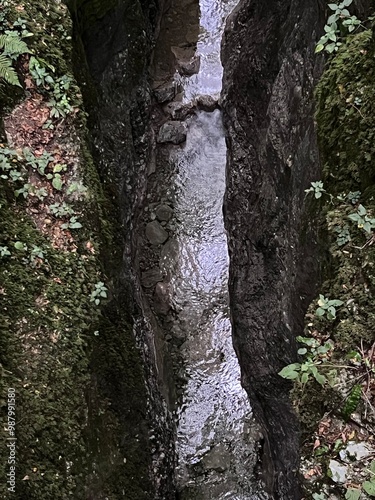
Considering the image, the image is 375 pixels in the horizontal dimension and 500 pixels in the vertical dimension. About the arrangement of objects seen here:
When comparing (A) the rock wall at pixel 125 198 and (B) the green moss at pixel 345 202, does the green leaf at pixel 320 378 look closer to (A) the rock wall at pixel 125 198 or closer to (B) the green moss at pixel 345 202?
(B) the green moss at pixel 345 202

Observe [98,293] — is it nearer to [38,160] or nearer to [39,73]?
[38,160]

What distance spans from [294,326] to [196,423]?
3814 millimetres

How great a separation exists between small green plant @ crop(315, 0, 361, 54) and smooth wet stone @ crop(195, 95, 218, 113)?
242 inches

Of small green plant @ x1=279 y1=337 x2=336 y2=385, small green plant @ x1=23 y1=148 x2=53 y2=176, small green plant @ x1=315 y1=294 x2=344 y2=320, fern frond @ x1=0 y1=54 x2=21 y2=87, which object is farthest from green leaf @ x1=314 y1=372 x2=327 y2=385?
fern frond @ x1=0 y1=54 x2=21 y2=87

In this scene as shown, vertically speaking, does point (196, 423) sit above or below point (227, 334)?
below

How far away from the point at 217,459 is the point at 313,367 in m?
5.22

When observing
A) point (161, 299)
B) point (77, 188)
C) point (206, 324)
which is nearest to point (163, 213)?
point (161, 299)

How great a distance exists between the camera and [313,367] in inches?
106

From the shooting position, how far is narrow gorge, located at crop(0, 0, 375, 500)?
134 inches

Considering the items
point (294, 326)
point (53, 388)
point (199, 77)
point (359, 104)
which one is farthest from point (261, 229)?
point (199, 77)

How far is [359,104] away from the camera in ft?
10.3

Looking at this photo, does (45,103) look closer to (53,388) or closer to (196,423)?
(53,388)

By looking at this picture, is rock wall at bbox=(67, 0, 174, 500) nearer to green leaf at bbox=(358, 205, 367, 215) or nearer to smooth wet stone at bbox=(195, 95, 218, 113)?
green leaf at bbox=(358, 205, 367, 215)

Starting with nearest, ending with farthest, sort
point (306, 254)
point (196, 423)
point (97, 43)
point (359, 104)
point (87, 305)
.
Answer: point (359, 104) → point (87, 305) → point (306, 254) → point (97, 43) → point (196, 423)
